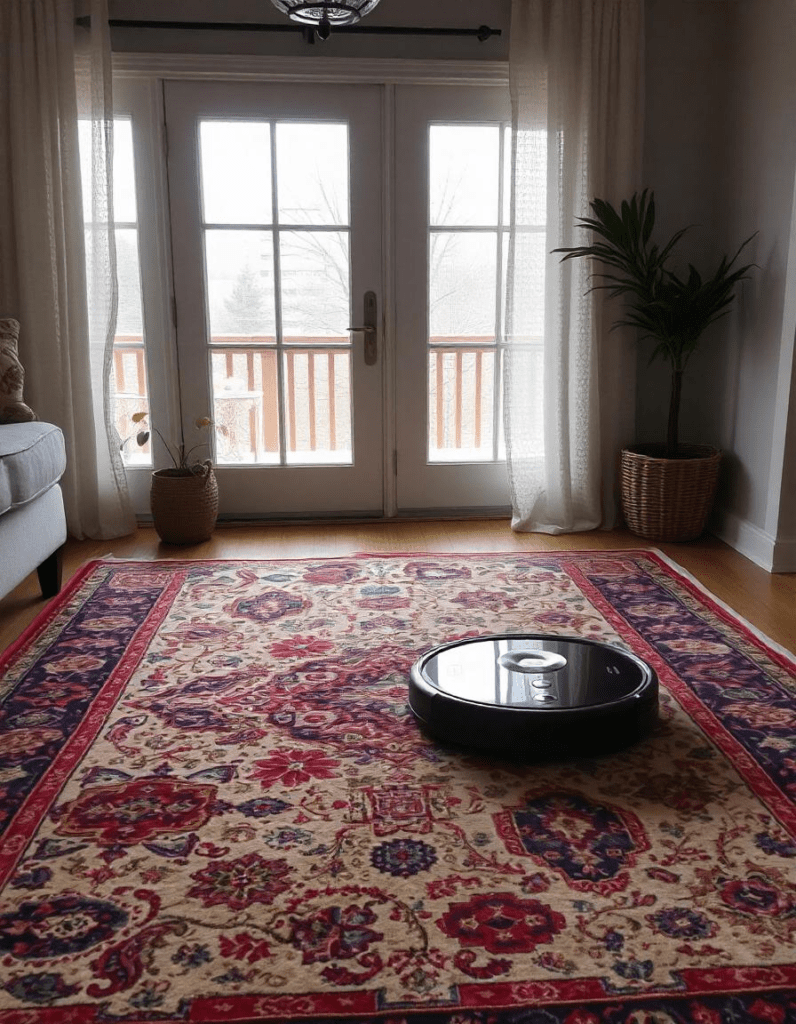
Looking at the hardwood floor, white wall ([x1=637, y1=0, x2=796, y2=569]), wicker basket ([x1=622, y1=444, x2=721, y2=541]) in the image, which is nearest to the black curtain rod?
white wall ([x1=637, y1=0, x2=796, y2=569])

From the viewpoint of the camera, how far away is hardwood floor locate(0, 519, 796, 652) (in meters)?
3.44

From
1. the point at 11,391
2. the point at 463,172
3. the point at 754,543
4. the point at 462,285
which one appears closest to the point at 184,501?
the point at 11,391

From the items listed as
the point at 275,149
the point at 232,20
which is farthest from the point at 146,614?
the point at 232,20

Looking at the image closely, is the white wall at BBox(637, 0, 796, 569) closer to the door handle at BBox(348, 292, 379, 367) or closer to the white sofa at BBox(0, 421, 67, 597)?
the door handle at BBox(348, 292, 379, 367)

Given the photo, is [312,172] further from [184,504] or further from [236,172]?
[184,504]

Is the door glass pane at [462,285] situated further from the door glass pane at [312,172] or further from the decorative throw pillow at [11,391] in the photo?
the decorative throw pillow at [11,391]

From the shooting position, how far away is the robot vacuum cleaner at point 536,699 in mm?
2129

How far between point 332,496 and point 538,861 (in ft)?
9.44

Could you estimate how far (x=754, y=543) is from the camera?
3879 mm

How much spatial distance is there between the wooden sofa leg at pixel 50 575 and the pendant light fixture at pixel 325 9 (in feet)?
6.40

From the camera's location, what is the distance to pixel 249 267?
4250 millimetres

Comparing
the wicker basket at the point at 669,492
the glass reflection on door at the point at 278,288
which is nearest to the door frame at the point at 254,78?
the glass reflection on door at the point at 278,288

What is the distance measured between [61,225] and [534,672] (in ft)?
9.28

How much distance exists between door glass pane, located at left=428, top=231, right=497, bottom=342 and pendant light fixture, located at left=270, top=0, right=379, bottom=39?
6.14 ft
